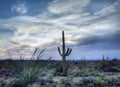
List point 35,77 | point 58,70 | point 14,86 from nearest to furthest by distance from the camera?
1. point 14,86
2. point 35,77
3. point 58,70

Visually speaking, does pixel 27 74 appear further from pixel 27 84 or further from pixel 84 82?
pixel 84 82

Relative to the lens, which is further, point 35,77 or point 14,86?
point 35,77

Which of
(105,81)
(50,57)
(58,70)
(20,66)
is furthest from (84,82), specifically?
(58,70)

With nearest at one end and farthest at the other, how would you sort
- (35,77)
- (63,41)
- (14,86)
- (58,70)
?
1. (14,86)
2. (35,77)
3. (63,41)
4. (58,70)

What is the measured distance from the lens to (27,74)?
13938 mm

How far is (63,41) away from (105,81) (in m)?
6.23

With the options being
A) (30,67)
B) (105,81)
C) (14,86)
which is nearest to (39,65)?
(30,67)

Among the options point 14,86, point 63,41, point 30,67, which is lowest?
point 14,86

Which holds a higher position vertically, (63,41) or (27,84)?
(63,41)

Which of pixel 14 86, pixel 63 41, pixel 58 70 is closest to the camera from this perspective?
pixel 14 86

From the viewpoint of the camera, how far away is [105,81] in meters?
15.3

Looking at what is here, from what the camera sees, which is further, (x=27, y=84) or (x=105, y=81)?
(x=105, y=81)

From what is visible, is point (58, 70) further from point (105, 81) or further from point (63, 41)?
point (105, 81)

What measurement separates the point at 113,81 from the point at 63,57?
6257mm
